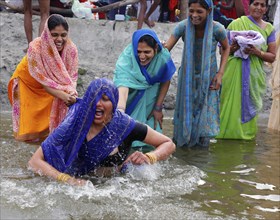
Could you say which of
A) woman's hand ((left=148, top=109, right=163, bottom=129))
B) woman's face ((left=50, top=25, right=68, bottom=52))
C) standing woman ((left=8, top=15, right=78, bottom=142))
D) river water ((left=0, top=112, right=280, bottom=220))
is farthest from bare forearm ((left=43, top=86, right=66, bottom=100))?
woman's hand ((left=148, top=109, right=163, bottom=129))

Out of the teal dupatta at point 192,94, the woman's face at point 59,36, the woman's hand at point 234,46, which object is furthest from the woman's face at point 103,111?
the woman's hand at point 234,46

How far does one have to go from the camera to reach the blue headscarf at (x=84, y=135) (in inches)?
175

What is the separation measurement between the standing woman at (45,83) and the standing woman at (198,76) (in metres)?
1.08

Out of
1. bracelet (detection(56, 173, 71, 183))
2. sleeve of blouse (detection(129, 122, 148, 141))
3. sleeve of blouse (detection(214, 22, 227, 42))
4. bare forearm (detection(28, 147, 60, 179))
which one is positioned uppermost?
sleeve of blouse (detection(214, 22, 227, 42))

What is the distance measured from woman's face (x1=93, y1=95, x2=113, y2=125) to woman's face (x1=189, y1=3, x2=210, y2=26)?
1914 mm

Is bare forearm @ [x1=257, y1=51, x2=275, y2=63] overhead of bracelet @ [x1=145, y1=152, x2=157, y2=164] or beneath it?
overhead

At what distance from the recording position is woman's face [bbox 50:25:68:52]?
5691 millimetres

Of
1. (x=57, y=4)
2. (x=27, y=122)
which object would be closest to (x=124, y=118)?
(x=27, y=122)

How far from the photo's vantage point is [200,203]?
4496mm

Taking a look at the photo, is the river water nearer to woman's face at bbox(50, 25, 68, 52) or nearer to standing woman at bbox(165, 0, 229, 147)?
standing woman at bbox(165, 0, 229, 147)

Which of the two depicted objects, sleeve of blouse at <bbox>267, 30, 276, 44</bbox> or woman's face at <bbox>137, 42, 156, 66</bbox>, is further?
sleeve of blouse at <bbox>267, 30, 276, 44</bbox>

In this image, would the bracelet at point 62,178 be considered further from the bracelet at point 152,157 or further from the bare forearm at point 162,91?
the bare forearm at point 162,91

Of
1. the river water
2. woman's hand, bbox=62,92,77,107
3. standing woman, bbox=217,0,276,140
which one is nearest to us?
the river water

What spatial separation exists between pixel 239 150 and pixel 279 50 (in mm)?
2038
